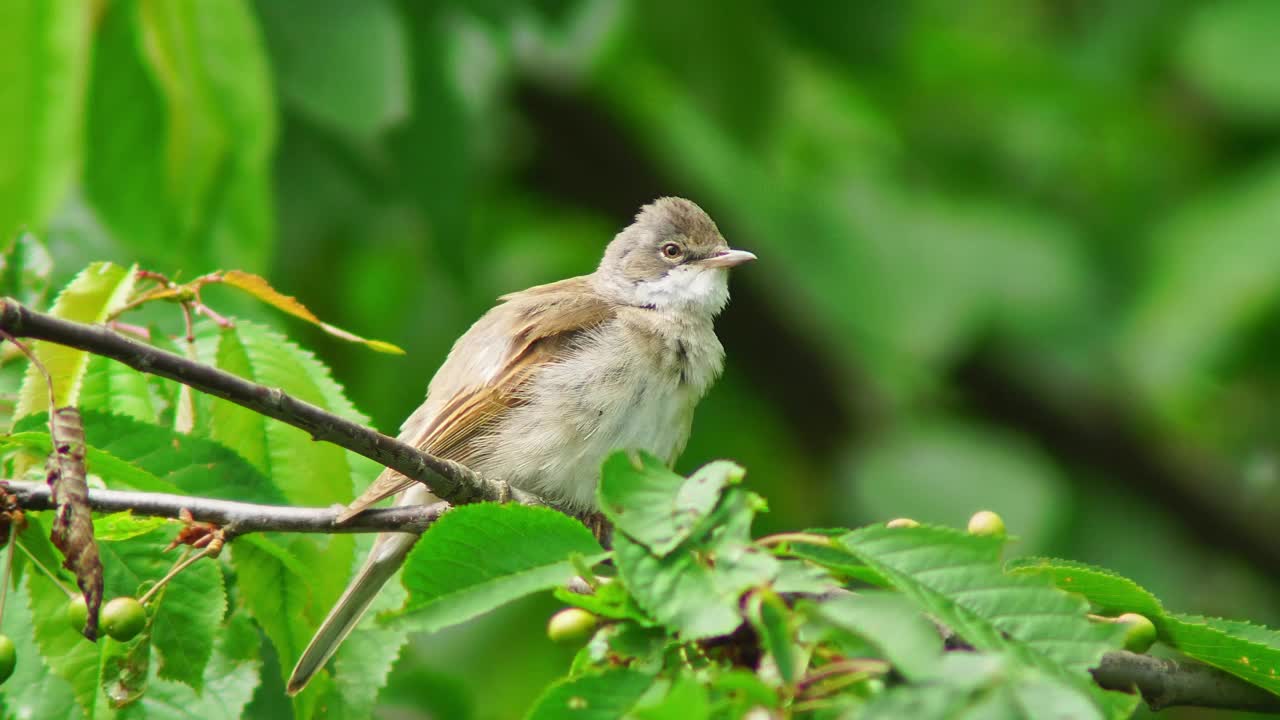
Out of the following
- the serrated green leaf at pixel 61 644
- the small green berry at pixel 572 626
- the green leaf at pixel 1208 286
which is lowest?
the serrated green leaf at pixel 61 644

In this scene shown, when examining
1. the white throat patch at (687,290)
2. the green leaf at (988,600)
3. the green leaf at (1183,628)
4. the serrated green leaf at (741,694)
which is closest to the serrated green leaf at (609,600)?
the serrated green leaf at (741,694)

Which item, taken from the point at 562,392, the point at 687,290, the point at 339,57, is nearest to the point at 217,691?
the point at 562,392

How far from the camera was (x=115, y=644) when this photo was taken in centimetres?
299

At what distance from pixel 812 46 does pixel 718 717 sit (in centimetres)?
439

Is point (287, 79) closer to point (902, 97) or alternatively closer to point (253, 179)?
point (253, 179)

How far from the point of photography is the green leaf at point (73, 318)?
313cm

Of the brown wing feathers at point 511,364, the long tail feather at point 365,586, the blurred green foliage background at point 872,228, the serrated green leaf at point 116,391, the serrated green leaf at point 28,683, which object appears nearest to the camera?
the serrated green leaf at point 28,683

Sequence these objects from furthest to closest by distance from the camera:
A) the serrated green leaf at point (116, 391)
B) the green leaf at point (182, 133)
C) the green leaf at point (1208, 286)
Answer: the green leaf at point (1208, 286)
the green leaf at point (182, 133)
the serrated green leaf at point (116, 391)

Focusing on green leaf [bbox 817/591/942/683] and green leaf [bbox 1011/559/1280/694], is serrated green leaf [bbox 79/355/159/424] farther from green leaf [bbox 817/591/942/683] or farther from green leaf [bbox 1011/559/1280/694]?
green leaf [bbox 1011/559/1280/694]

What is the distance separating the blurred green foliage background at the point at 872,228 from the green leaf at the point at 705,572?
254 centimetres

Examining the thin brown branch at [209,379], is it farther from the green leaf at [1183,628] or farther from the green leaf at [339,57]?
the green leaf at [339,57]

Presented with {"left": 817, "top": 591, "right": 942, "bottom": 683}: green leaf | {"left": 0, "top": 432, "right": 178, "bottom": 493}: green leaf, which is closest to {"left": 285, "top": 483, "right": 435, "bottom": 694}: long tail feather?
{"left": 0, "top": 432, "right": 178, "bottom": 493}: green leaf

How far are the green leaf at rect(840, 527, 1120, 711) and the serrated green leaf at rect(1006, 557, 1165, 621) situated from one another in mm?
309

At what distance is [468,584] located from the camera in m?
2.41
